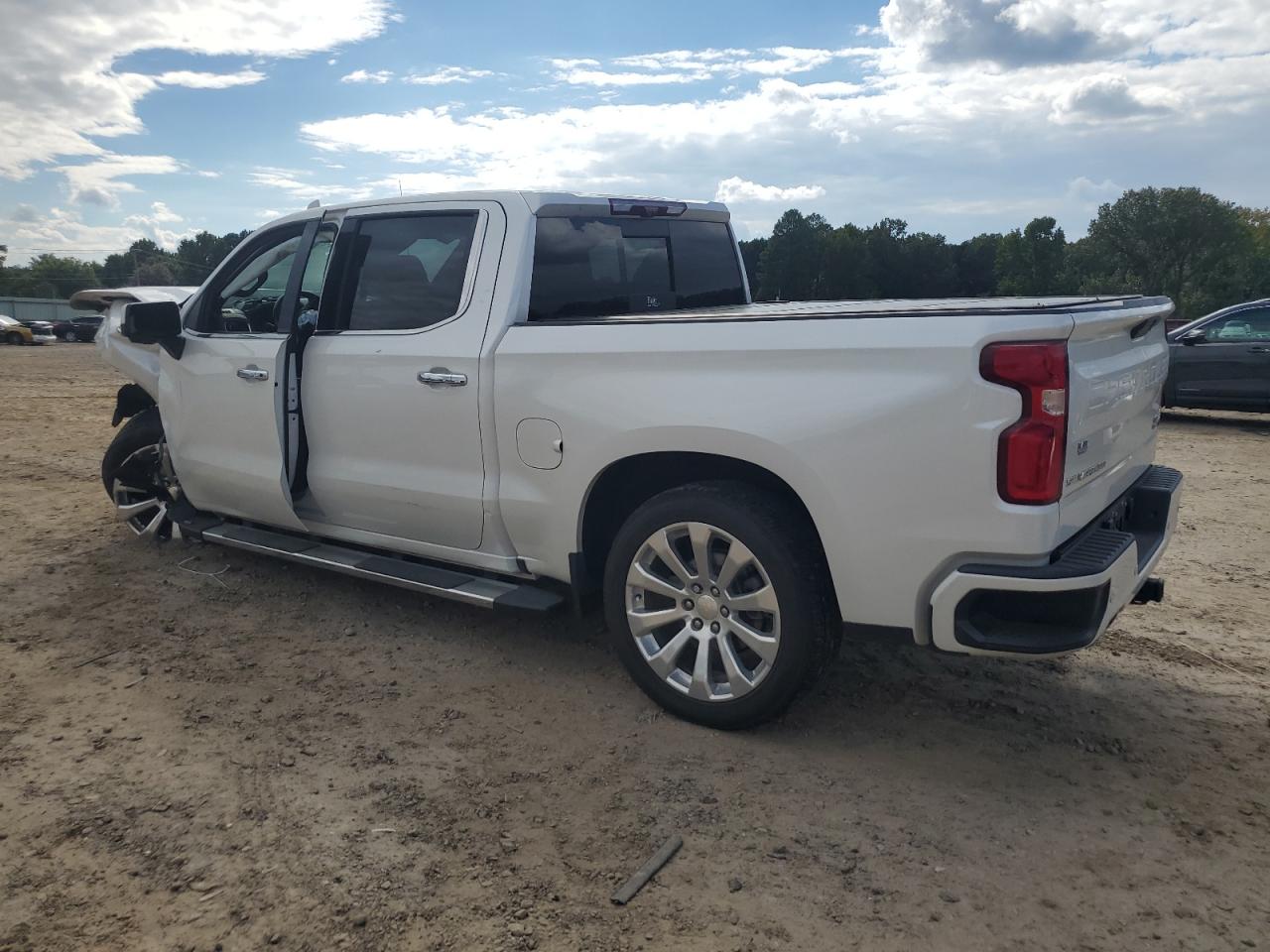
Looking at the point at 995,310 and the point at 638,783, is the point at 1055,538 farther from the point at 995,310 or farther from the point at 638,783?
the point at 638,783

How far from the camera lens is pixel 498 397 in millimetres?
3986

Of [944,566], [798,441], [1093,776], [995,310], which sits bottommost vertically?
[1093,776]

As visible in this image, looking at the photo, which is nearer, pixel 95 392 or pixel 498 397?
pixel 498 397

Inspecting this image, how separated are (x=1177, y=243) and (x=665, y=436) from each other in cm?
7431

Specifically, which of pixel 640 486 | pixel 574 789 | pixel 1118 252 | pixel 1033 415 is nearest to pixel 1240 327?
pixel 640 486

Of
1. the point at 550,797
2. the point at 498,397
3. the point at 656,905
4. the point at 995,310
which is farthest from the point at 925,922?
the point at 498,397

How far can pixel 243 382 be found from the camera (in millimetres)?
4992

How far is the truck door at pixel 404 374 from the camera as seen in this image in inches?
164

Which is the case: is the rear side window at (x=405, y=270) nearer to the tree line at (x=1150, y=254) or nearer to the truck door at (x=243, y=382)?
the truck door at (x=243, y=382)

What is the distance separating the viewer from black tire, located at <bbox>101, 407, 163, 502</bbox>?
608 centimetres

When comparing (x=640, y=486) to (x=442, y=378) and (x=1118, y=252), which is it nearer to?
(x=442, y=378)

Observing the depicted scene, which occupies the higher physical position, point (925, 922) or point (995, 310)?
point (995, 310)

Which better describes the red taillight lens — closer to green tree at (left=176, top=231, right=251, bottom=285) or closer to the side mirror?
the side mirror

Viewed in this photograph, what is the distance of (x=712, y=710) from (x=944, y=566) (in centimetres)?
104
